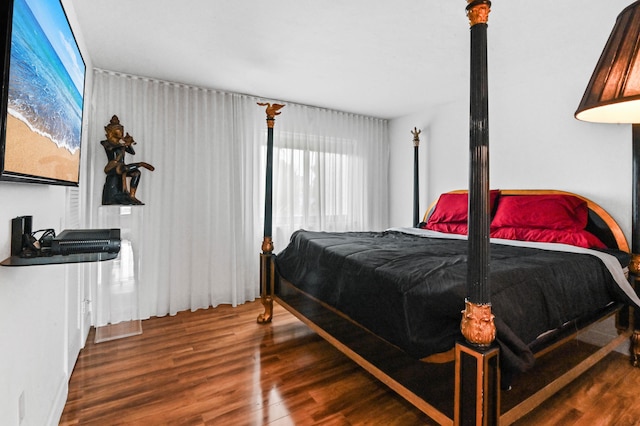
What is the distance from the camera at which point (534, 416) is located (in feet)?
5.60

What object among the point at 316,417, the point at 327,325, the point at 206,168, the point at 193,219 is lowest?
the point at 316,417

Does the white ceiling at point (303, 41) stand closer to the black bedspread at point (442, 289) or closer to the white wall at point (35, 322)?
the white wall at point (35, 322)

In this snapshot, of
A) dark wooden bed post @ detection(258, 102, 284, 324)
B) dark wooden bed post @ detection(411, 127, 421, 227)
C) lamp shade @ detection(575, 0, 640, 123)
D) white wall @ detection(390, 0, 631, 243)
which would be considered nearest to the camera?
lamp shade @ detection(575, 0, 640, 123)

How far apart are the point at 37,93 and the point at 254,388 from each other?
1827 millimetres

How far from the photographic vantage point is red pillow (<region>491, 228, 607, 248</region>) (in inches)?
100

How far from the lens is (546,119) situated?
3.16 m

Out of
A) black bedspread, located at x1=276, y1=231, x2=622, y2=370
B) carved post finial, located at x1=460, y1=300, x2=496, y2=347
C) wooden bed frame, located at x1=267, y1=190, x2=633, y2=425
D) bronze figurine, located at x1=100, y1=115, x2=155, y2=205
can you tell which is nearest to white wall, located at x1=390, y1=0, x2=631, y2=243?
wooden bed frame, located at x1=267, y1=190, x2=633, y2=425

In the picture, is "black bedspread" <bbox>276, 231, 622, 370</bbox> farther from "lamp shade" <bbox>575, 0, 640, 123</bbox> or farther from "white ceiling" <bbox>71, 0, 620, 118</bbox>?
"white ceiling" <bbox>71, 0, 620, 118</bbox>

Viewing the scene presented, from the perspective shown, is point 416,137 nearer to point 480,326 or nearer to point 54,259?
point 480,326

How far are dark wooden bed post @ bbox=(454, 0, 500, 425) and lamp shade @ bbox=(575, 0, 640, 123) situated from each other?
1.40 ft

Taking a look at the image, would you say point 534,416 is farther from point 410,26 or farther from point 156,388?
point 410,26

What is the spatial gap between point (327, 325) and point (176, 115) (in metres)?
2.60

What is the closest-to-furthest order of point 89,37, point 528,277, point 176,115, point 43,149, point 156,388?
point 43,149 < point 528,277 < point 156,388 < point 89,37 < point 176,115

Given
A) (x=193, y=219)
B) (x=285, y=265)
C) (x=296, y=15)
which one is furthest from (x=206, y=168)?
(x=296, y=15)
